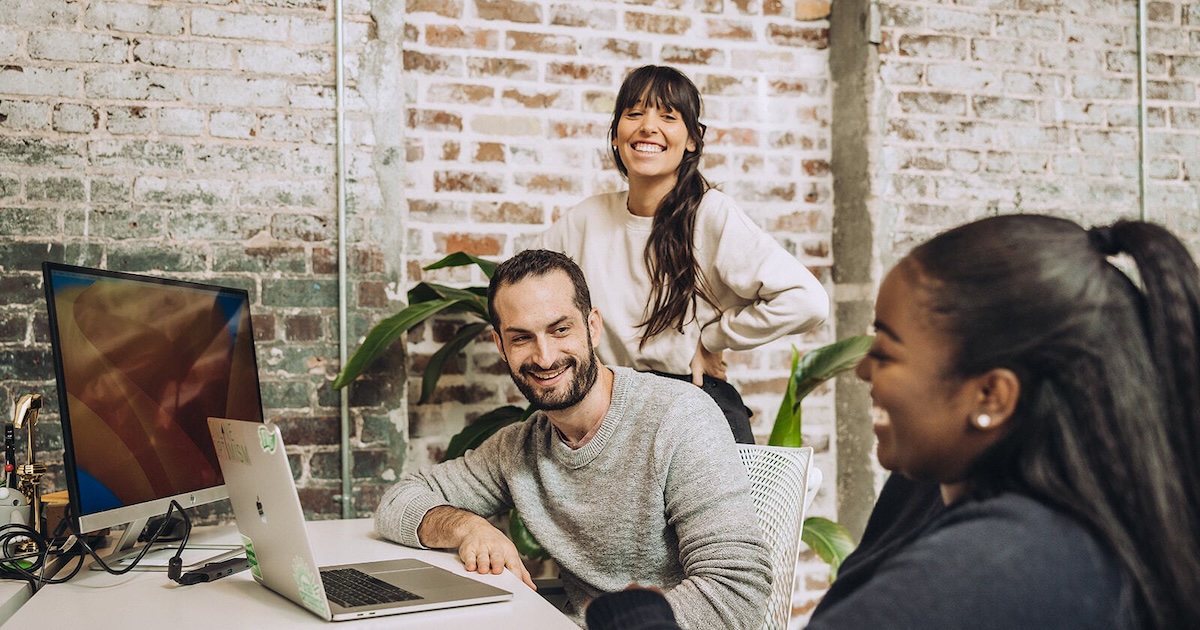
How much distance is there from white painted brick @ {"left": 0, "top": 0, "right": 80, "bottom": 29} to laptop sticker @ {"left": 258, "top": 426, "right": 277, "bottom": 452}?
178 cm

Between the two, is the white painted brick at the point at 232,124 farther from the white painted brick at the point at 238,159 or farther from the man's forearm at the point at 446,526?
the man's forearm at the point at 446,526

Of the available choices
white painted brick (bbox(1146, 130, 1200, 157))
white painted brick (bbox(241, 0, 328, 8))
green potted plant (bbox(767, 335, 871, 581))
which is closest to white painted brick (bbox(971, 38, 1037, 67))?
white painted brick (bbox(1146, 130, 1200, 157))

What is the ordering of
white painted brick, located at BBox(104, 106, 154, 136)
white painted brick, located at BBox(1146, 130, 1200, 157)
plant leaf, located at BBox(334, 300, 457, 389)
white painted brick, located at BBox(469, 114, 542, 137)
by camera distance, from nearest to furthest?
plant leaf, located at BBox(334, 300, 457, 389), white painted brick, located at BBox(104, 106, 154, 136), white painted brick, located at BBox(469, 114, 542, 137), white painted brick, located at BBox(1146, 130, 1200, 157)

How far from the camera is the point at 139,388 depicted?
66.9 inches

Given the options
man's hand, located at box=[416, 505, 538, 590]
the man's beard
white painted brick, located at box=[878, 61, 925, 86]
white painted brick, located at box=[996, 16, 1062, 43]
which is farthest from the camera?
white painted brick, located at box=[996, 16, 1062, 43]

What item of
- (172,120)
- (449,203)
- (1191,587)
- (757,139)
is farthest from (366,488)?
(1191,587)

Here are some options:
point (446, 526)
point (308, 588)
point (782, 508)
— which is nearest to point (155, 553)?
point (446, 526)

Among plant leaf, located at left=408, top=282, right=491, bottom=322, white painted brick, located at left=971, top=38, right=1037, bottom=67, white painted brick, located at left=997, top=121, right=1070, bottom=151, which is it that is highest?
white painted brick, located at left=971, top=38, right=1037, bottom=67

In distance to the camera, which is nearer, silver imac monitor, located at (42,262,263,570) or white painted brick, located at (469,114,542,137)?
silver imac monitor, located at (42,262,263,570)

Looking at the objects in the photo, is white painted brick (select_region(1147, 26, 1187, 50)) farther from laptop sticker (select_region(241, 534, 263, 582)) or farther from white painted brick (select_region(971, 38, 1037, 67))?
laptop sticker (select_region(241, 534, 263, 582))

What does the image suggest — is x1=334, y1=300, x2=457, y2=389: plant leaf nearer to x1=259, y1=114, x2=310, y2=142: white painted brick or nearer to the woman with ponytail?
x1=259, y1=114, x2=310, y2=142: white painted brick

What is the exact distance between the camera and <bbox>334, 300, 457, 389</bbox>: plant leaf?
2467 millimetres

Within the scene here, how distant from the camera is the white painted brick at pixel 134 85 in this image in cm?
256

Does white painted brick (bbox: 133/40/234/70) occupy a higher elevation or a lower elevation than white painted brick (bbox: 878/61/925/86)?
lower
